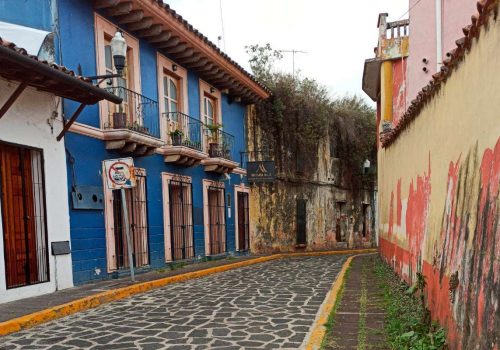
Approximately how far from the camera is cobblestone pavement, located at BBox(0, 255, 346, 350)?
4.99 meters

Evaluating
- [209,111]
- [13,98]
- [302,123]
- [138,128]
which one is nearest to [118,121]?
[138,128]

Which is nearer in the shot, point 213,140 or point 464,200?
point 464,200

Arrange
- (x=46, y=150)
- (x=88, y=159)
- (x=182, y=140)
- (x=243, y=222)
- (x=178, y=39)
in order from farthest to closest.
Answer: (x=243, y=222) < (x=182, y=140) < (x=178, y=39) < (x=88, y=159) < (x=46, y=150)

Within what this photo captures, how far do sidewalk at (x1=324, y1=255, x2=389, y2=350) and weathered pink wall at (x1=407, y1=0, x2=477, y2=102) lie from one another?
5.05m

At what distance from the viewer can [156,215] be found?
1180 centimetres

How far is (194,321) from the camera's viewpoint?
19.5 ft

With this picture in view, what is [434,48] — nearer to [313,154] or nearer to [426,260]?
[426,260]

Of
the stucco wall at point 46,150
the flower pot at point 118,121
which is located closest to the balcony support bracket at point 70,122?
the stucco wall at point 46,150

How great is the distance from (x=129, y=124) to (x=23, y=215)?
323cm

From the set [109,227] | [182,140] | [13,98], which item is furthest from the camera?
[182,140]

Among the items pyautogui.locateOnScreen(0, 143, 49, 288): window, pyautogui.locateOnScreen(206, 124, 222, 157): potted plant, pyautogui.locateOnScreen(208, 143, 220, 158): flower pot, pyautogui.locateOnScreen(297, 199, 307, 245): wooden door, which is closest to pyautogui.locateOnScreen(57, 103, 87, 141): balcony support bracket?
pyautogui.locateOnScreen(0, 143, 49, 288): window

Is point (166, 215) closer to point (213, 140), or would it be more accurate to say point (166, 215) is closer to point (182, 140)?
point (182, 140)

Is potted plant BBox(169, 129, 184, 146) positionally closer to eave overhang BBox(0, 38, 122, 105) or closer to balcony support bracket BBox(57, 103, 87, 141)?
eave overhang BBox(0, 38, 122, 105)

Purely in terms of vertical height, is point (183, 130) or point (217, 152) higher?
point (183, 130)
